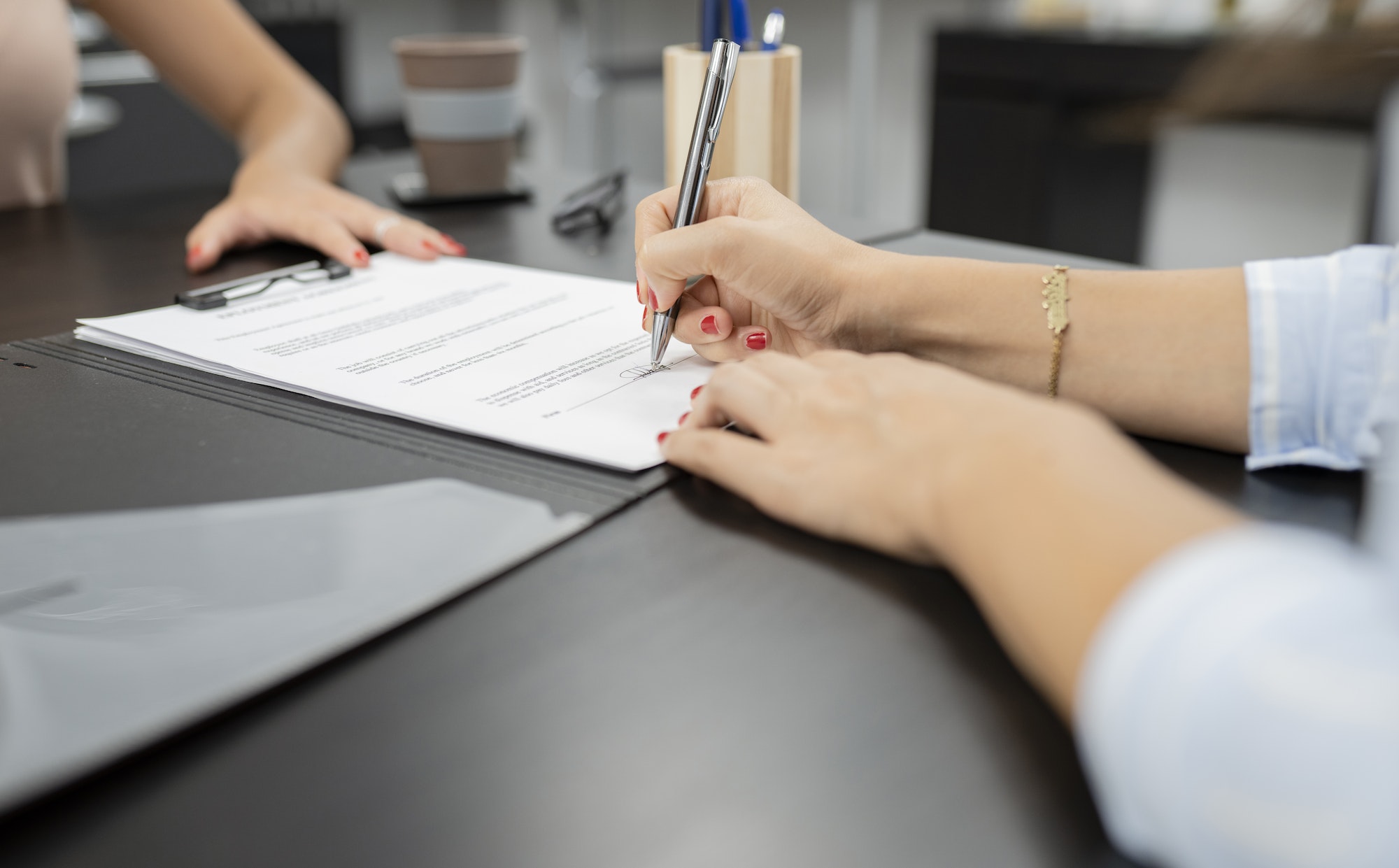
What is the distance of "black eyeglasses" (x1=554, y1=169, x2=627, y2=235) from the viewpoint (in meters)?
0.94

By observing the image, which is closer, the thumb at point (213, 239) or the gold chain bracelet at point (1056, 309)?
the gold chain bracelet at point (1056, 309)

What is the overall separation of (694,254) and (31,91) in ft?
3.10

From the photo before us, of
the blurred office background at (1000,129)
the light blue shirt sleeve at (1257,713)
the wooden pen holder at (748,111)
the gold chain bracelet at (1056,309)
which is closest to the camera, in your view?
the light blue shirt sleeve at (1257,713)

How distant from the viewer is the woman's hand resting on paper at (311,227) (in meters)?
0.82

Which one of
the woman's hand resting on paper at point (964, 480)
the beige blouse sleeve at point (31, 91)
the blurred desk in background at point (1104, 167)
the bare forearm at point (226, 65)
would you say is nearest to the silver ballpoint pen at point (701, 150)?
the woman's hand resting on paper at point (964, 480)

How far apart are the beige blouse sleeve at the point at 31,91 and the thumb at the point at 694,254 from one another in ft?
2.73

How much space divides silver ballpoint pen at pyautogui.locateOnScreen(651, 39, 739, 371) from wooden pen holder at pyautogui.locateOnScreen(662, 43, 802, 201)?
0.21 metres

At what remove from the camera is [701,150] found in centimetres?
60

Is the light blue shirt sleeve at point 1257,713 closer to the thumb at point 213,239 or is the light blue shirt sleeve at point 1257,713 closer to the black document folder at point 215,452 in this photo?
the black document folder at point 215,452

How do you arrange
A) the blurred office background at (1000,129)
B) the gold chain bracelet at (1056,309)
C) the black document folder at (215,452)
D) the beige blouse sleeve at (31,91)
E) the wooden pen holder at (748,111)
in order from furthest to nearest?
the blurred office background at (1000,129) → the beige blouse sleeve at (31,91) → the wooden pen holder at (748,111) → the gold chain bracelet at (1056,309) → the black document folder at (215,452)

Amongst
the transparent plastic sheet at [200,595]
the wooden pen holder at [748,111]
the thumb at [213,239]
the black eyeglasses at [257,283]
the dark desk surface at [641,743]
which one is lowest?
the dark desk surface at [641,743]

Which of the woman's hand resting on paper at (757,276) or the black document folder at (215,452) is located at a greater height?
the woman's hand resting on paper at (757,276)

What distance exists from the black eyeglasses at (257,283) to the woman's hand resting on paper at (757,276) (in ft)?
0.94

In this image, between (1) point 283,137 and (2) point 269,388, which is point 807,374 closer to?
(2) point 269,388
